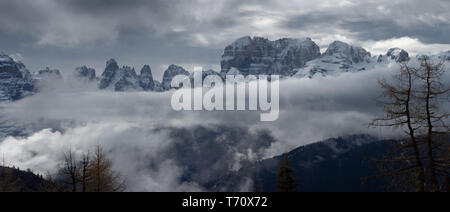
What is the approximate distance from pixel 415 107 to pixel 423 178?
3.35m

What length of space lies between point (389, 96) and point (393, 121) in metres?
1.41

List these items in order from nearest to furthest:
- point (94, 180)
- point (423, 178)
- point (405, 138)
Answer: point (423, 178) < point (405, 138) < point (94, 180)
